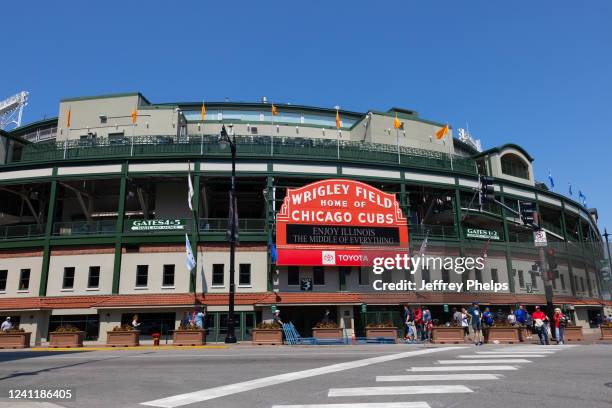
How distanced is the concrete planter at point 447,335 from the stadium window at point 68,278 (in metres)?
23.0

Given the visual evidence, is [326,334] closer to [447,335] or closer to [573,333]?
[447,335]

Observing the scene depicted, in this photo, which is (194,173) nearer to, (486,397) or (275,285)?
(275,285)

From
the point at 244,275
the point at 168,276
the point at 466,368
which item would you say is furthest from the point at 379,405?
the point at 168,276

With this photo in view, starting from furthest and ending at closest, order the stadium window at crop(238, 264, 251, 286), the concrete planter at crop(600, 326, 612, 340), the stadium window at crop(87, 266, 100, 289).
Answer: the stadium window at crop(238, 264, 251, 286) < the stadium window at crop(87, 266, 100, 289) < the concrete planter at crop(600, 326, 612, 340)

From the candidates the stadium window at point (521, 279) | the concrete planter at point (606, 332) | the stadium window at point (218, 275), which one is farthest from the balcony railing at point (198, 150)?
the concrete planter at point (606, 332)

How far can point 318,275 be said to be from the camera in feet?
108

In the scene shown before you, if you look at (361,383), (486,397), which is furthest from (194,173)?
(486,397)

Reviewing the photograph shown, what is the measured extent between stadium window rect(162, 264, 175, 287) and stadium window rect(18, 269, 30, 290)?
30.0 feet

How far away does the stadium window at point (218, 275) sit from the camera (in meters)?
31.6

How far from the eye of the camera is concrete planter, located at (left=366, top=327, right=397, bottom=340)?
82.5 ft

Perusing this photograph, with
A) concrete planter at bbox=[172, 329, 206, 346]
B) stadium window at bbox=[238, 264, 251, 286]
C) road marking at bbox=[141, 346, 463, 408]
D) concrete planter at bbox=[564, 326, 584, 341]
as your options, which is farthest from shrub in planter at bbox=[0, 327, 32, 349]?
concrete planter at bbox=[564, 326, 584, 341]

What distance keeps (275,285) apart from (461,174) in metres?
17.2

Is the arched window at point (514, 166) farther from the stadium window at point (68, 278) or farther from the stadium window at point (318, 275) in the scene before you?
the stadium window at point (68, 278)

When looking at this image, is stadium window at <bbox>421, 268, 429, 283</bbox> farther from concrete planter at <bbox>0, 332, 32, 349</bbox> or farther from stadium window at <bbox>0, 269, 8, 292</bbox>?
stadium window at <bbox>0, 269, 8, 292</bbox>
